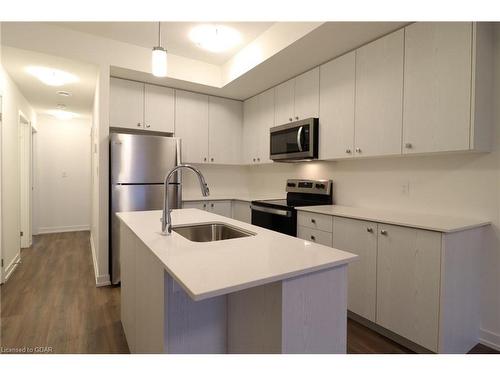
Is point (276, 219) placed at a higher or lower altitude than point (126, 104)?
lower

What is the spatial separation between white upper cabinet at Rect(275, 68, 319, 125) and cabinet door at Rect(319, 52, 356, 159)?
99 mm

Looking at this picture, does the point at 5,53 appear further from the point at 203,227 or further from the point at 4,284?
the point at 203,227

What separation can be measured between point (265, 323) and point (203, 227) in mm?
888

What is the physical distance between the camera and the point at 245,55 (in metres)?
3.12

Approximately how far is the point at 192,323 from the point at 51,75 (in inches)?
133

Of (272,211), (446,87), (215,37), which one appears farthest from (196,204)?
(446,87)

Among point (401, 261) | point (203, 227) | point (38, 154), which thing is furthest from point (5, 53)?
point (401, 261)

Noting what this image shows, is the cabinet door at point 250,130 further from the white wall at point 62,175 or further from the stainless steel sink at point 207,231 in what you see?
the white wall at point 62,175

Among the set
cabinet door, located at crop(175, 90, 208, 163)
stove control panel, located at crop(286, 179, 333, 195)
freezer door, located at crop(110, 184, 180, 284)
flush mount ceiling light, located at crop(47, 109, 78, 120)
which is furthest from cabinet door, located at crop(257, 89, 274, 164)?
flush mount ceiling light, located at crop(47, 109, 78, 120)

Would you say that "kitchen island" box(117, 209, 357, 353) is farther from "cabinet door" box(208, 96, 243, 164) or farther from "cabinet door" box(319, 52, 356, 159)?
"cabinet door" box(208, 96, 243, 164)

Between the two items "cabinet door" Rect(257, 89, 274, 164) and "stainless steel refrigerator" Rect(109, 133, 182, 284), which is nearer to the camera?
"stainless steel refrigerator" Rect(109, 133, 182, 284)

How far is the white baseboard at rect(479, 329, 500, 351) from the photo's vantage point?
6.27ft

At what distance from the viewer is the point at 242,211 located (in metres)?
3.82

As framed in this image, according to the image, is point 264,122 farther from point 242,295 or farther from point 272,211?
point 242,295
